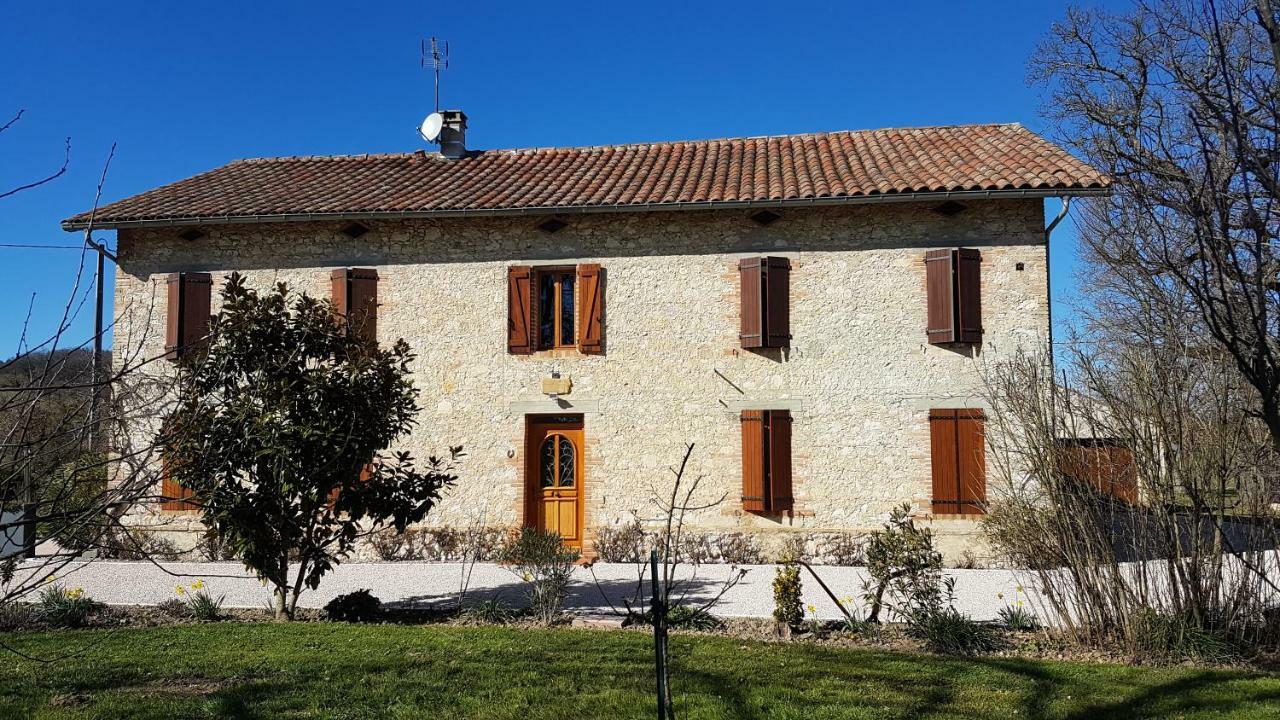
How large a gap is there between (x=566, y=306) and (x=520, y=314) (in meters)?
0.63

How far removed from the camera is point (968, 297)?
422 inches

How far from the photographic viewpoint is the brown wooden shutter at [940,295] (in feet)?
35.1

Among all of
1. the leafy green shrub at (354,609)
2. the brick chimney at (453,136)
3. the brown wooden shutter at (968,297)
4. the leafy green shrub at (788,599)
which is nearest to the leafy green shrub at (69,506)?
the leafy green shrub at (354,609)

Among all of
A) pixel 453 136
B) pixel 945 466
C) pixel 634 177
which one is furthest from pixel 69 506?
pixel 453 136

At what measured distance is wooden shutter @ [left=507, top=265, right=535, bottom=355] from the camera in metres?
11.4

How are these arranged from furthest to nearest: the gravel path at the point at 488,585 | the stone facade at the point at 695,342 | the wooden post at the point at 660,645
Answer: the stone facade at the point at 695,342 < the gravel path at the point at 488,585 < the wooden post at the point at 660,645

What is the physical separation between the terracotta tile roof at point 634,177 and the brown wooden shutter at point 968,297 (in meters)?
0.88

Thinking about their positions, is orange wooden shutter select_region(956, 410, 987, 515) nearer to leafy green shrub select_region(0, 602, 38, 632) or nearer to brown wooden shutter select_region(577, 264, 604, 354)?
brown wooden shutter select_region(577, 264, 604, 354)

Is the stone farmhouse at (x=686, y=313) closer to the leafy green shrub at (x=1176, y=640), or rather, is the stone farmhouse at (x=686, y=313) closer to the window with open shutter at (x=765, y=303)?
the window with open shutter at (x=765, y=303)

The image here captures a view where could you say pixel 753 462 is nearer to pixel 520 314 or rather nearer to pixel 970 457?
pixel 970 457

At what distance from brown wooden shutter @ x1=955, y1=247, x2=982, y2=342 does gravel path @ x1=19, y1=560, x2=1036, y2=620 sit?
2.87m

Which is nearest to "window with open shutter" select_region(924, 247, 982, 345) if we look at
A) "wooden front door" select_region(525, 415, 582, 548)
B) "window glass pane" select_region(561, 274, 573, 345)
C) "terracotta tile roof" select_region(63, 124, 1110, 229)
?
"terracotta tile roof" select_region(63, 124, 1110, 229)

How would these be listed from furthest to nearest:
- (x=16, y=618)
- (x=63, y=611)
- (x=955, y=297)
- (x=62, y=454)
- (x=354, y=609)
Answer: (x=955, y=297), (x=354, y=609), (x=63, y=611), (x=16, y=618), (x=62, y=454)

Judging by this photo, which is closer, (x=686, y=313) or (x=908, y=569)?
(x=908, y=569)
